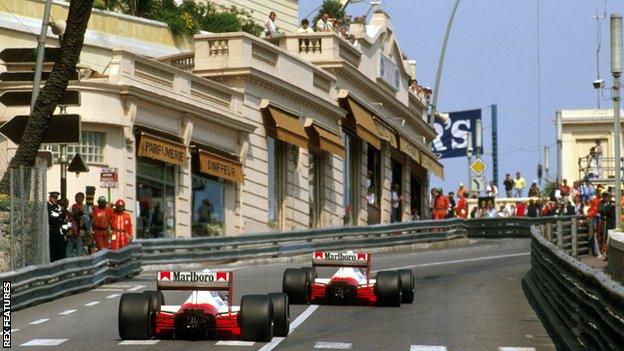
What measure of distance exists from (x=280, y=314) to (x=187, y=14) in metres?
37.2

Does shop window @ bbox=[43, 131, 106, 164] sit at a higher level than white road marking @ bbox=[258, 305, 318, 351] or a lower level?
higher

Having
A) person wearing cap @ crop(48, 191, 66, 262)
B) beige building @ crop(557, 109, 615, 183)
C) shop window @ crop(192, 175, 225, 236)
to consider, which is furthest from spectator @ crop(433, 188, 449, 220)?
beige building @ crop(557, 109, 615, 183)

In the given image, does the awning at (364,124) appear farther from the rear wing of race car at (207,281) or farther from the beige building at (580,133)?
the beige building at (580,133)

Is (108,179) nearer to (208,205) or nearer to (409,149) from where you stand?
(208,205)

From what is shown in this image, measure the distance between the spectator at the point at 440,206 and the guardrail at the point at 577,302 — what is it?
27324 mm

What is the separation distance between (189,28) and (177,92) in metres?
12.7

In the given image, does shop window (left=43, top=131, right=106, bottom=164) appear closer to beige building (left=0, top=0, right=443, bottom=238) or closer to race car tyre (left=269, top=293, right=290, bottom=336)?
beige building (left=0, top=0, right=443, bottom=238)

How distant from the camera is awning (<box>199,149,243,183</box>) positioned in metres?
43.4

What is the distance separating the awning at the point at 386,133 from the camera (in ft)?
191

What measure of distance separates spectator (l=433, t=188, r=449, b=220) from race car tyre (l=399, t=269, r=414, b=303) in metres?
28.4

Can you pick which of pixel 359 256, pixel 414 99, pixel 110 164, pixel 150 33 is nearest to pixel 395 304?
pixel 359 256

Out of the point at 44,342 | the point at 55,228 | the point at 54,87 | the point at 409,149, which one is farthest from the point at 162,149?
the point at 409,149

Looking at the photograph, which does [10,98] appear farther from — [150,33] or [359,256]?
[150,33]

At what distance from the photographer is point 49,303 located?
26.4 meters
